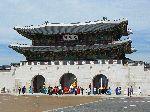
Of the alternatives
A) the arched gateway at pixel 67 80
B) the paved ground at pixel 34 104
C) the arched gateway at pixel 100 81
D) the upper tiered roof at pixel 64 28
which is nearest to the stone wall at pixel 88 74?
the arched gateway at pixel 100 81

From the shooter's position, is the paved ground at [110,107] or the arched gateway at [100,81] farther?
the arched gateway at [100,81]

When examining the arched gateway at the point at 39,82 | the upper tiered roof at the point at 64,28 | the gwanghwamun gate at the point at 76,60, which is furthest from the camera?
the arched gateway at the point at 39,82

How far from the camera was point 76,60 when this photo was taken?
5700 centimetres

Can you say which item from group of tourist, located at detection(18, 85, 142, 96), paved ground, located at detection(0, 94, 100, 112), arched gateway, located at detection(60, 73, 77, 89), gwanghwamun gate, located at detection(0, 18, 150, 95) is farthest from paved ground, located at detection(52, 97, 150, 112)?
arched gateway, located at detection(60, 73, 77, 89)

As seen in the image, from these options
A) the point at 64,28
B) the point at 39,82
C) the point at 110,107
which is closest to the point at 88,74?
the point at 39,82

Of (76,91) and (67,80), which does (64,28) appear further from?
(76,91)

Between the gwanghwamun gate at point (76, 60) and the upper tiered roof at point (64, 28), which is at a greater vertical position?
the upper tiered roof at point (64, 28)

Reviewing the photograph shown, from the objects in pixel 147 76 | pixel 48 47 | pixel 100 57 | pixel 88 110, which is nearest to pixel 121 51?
pixel 100 57

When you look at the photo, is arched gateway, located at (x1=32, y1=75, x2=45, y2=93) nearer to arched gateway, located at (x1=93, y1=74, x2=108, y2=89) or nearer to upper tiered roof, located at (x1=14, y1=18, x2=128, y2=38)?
upper tiered roof, located at (x1=14, y1=18, x2=128, y2=38)

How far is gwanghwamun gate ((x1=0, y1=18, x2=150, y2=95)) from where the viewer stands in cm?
5294

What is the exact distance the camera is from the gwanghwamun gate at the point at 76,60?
5294cm

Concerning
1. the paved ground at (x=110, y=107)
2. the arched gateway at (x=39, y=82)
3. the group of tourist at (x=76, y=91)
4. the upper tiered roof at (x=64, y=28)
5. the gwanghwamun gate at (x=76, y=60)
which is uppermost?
the upper tiered roof at (x=64, y=28)

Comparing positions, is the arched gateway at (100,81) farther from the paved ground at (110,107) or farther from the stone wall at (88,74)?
the paved ground at (110,107)

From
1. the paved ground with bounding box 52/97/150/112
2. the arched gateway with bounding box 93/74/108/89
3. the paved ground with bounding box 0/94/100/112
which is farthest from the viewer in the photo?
the arched gateway with bounding box 93/74/108/89
